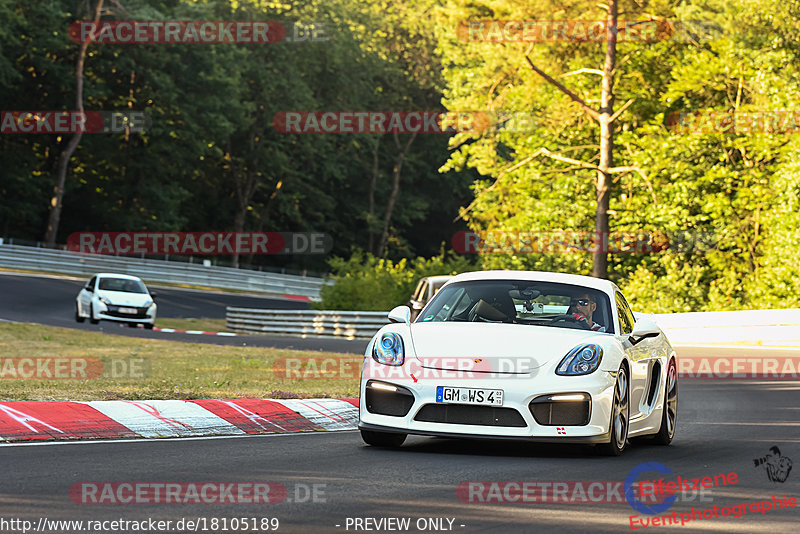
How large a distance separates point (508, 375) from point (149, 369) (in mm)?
10145

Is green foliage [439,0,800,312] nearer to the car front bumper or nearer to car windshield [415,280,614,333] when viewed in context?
car windshield [415,280,614,333]

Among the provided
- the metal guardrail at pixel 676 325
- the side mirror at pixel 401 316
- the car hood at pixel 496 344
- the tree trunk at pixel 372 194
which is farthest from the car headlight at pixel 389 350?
the tree trunk at pixel 372 194

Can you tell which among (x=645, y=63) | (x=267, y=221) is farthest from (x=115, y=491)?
(x=267, y=221)

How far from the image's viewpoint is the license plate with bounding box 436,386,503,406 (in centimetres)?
941

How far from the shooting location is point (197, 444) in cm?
1023

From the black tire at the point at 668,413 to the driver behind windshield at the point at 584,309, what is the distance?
129 centimetres

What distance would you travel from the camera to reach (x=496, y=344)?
9.74 meters

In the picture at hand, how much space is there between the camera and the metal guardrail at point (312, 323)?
35.4 metres

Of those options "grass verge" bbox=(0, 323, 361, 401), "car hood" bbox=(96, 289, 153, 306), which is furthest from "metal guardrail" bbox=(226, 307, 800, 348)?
"grass verge" bbox=(0, 323, 361, 401)

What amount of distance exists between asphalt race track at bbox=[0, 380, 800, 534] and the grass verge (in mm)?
3077

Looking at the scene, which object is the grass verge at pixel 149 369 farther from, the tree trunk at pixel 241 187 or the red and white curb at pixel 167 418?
the tree trunk at pixel 241 187

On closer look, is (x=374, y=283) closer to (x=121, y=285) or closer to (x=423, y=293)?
(x=121, y=285)

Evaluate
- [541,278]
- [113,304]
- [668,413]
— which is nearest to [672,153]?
[113,304]

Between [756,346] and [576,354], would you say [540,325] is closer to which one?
[576,354]
